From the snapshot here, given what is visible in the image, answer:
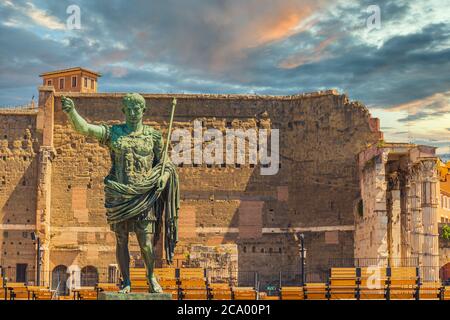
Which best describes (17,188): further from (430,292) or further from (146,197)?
(146,197)

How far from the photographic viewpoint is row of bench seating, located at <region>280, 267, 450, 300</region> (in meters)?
20.4

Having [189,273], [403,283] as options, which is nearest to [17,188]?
[189,273]

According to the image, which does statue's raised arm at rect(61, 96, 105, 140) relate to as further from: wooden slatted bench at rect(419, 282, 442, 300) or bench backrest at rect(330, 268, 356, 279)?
bench backrest at rect(330, 268, 356, 279)

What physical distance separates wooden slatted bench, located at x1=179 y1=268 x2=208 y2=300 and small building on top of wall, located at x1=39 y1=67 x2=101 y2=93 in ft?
119

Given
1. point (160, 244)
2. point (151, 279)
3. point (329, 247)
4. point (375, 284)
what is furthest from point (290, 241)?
point (151, 279)

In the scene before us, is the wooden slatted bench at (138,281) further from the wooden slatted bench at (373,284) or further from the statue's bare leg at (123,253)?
the statue's bare leg at (123,253)

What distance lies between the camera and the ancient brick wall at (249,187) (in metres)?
44.7

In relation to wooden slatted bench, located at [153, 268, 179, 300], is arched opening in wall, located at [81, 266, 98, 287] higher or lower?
lower

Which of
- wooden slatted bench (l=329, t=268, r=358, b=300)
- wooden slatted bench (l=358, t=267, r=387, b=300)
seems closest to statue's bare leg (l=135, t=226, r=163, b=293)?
wooden slatted bench (l=329, t=268, r=358, b=300)

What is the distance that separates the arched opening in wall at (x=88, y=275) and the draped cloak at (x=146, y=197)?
3231 cm

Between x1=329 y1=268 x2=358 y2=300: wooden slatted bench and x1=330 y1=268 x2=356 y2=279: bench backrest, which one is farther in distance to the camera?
x1=330 y1=268 x2=356 y2=279: bench backrest

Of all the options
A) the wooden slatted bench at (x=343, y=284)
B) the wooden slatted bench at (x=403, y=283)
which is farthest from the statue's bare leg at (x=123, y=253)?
the wooden slatted bench at (x=403, y=283)

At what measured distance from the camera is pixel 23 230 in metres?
44.3
